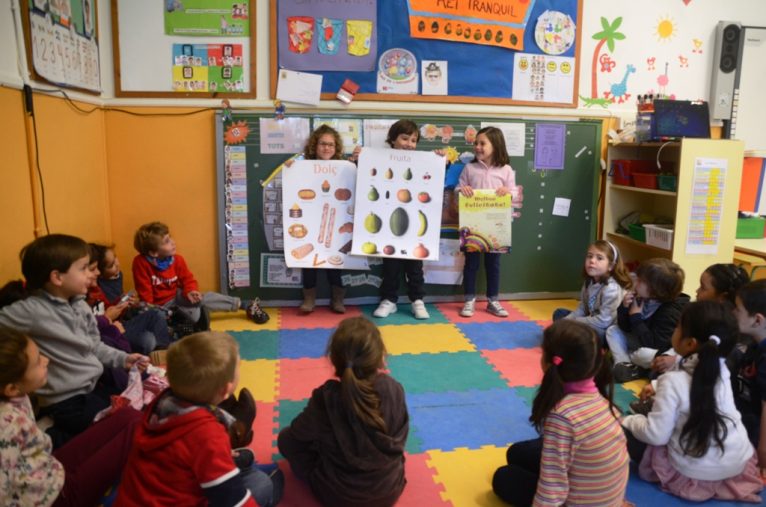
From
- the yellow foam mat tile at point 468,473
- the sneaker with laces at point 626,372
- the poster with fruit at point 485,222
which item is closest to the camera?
the yellow foam mat tile at point 468,473

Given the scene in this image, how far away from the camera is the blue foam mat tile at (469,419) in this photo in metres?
2.62

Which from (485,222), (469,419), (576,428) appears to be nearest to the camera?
(576,428)

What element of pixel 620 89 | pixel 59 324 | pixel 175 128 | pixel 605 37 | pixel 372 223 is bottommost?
pixel 59 324

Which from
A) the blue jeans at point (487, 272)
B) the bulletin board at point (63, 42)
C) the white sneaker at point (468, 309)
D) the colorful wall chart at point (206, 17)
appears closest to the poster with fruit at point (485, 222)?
the blue jeans at point (487, 272)

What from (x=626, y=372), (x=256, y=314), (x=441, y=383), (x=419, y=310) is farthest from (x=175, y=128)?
(x=626, y=372)

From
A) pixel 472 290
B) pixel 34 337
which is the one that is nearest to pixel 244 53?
pixel 472 290

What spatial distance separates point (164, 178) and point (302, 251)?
1.12m

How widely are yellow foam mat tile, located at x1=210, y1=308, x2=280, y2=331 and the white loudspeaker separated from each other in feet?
12.7

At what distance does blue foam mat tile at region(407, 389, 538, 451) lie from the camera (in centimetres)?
262

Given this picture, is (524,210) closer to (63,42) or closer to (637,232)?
(637,232)

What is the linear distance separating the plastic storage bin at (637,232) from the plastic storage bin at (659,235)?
0.08 metres

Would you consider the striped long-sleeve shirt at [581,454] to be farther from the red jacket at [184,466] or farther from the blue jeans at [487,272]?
the blue jeans at [487,272]

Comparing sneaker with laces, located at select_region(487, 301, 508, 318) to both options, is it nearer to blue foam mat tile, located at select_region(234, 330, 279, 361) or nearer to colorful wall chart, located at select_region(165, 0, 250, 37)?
blue foam mat tile, located at select_region(234, 330, 279, 361)

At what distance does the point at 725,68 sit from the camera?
4918 millimetres
